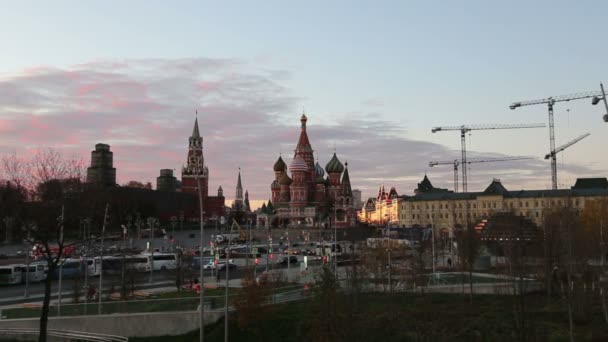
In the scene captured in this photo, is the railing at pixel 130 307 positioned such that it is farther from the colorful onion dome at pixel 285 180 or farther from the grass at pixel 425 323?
the colorful onion dome at pixel 285 180

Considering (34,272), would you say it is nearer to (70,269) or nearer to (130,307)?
(70,269)

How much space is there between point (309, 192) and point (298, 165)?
1278cm

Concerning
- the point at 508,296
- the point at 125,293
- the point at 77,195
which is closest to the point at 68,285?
the point at 125,293

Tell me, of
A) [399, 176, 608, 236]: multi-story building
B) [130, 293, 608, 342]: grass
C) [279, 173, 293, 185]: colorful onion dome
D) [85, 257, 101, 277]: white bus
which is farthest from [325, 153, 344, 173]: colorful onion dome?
[130, 293, 608, 342]: grass

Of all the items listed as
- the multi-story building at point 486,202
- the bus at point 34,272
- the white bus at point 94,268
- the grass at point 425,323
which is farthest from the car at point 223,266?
the multi-story building at point 486,202

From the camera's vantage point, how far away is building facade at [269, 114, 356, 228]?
531ft

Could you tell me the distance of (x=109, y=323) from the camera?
3488 cm

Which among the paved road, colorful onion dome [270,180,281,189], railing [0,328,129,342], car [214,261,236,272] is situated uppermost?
colorful onion dome [270,180,281,189]

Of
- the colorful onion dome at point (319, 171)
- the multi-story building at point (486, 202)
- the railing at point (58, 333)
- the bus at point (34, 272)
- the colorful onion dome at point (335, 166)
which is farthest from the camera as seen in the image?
the colorful onion dome at point (319, 171)

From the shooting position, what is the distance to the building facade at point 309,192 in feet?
531

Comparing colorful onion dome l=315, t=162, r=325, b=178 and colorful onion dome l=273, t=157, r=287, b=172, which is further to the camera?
colorful onion dome l=273, t=157, r=287, b=172

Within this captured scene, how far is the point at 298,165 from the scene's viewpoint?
160m

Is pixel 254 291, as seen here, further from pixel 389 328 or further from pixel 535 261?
pixel 535 261

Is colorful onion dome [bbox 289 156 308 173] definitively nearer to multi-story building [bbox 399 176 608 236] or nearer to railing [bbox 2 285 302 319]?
multi-story building [bbox 399 176 608 236]
